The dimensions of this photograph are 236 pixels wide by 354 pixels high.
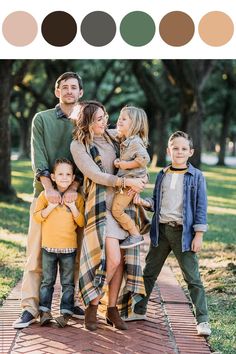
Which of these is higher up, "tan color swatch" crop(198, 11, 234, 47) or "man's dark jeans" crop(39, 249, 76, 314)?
"tan color swatch" crop(198, 11, 234, 47)

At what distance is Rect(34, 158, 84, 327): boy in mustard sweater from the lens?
18.4 ft

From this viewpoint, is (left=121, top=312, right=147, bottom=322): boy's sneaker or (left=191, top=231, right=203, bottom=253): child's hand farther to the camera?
(left=121, top=312, right=147, bottom=322): boy's sneaker

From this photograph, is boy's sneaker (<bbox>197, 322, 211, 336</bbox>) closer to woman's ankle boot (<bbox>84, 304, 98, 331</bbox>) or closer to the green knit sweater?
woman's ankle boot (<bbox>84, 304, 98, 331</bbox>)

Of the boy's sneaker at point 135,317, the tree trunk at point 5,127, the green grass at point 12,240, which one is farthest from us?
the tree trunk at point 5,127

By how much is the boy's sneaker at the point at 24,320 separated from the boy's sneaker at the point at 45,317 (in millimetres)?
103

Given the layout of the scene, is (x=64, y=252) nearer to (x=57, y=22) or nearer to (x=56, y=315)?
(x=56, y=315)

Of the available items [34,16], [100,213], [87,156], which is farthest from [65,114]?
[34,16]

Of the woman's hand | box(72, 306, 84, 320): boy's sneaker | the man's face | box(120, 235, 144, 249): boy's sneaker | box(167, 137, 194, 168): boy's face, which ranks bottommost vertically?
box(72, 306, 84, 320): boy's sneaker

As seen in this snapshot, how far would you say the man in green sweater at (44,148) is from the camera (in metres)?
5.72

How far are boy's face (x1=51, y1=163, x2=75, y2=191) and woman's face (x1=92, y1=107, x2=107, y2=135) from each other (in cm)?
37

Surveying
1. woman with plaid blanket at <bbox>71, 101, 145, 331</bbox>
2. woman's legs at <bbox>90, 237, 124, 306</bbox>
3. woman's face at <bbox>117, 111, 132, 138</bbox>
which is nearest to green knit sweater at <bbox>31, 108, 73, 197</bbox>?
woman with plaid blanket at <bbox>71, 101, 145, 331</bbox>

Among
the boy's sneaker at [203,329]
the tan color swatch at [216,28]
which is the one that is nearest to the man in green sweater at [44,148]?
the boy's sneaker at [203,329]

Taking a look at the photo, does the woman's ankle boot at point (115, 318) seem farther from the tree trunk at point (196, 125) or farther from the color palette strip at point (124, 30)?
the tree trunk at point (196, 125)

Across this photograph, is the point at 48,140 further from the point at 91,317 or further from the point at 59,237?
the point at 91,317
